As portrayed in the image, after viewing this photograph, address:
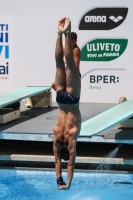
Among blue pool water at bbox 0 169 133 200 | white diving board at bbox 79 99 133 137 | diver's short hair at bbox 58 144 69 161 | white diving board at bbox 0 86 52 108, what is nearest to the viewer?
diver's short hair at bbox 58 144 69 161

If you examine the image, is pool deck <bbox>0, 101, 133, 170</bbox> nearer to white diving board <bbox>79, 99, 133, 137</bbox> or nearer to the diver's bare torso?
white diving board <bbox>79, 99, 133, 137</bbox>

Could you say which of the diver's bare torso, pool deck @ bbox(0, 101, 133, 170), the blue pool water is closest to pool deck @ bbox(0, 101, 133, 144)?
pool deck @ bbox(0, 101, 133, 170)

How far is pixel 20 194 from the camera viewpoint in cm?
965

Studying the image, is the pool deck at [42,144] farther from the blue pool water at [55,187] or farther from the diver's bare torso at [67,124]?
the diver's bare torso at [67,124]

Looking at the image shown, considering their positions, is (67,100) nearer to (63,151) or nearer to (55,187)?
(63,151)

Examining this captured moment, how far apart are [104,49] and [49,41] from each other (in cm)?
142

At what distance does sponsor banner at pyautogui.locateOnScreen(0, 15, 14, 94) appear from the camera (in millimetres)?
14539

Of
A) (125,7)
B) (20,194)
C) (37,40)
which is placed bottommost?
(20,194)

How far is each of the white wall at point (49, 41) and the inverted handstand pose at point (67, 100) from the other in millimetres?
7694

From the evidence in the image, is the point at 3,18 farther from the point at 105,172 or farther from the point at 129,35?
the point at 105,172

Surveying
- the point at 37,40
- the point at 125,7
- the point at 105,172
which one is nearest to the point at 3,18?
the point at 37,40

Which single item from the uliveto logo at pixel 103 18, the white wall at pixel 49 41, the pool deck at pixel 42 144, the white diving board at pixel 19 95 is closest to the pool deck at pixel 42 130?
the pool deck at pixel 42 144

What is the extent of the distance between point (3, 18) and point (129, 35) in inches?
128

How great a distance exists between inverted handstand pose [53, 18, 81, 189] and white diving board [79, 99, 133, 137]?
9.73 ft
